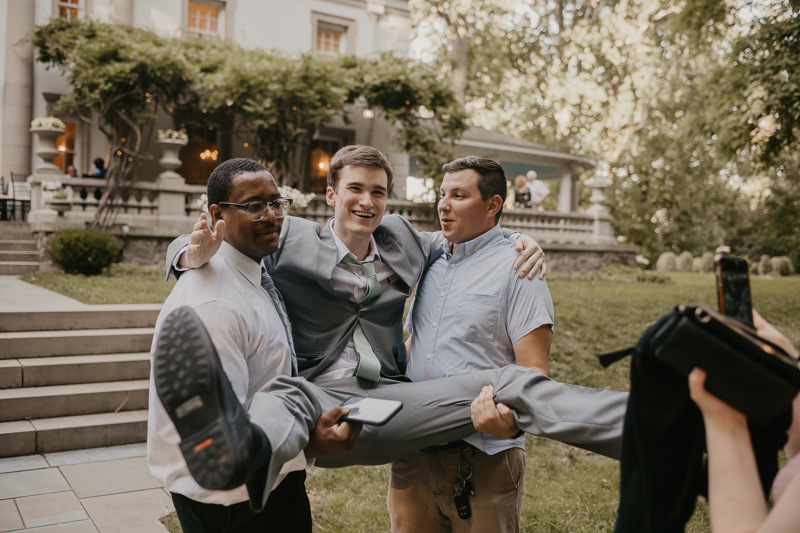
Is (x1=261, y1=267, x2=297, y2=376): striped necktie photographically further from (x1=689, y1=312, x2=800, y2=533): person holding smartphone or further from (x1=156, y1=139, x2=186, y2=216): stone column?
(x1=156, y1=139, x2=186, y2=216): stone column

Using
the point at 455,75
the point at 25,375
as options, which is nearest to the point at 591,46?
the point at 455,75

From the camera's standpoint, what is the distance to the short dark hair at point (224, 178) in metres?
2.48

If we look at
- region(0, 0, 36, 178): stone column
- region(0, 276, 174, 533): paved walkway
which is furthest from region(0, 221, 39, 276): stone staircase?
region(0, 276, 174, 533): paved walkway

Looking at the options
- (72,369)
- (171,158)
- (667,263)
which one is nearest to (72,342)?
(72,369)

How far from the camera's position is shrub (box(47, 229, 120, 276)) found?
10.8m

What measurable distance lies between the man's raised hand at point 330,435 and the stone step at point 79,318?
523 centimetres

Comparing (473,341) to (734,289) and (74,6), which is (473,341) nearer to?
(734,289)

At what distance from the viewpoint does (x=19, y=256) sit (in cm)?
1208

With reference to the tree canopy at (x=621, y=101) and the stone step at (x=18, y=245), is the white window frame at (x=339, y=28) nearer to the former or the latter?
the tree canopy at (x=621, y=101)

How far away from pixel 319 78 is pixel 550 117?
18542 mm

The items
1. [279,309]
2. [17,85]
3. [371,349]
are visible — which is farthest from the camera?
[17,85]

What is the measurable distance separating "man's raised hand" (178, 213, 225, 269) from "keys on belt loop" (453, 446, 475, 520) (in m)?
1.59

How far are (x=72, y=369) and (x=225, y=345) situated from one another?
16.3 ft

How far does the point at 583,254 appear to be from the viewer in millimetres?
18375
